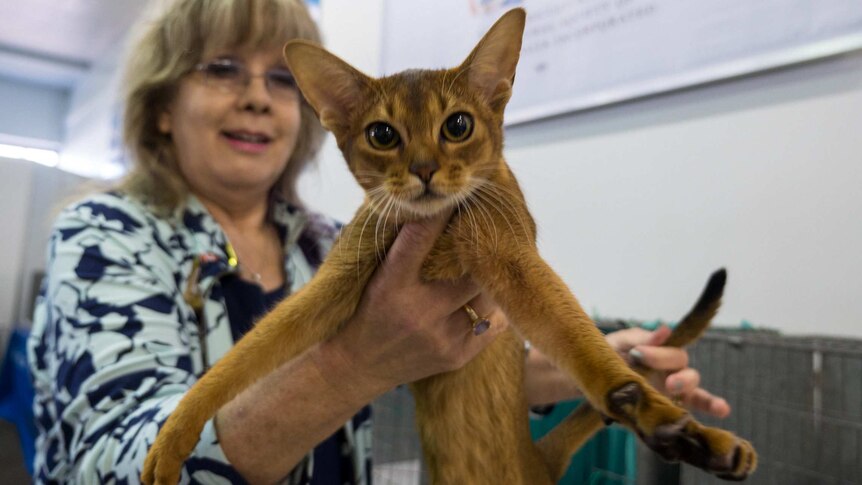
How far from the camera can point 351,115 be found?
0.73 m

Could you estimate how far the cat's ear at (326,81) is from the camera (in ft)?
2.23

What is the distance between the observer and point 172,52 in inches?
48.6

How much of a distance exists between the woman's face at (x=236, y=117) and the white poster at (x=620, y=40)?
0.27 metres

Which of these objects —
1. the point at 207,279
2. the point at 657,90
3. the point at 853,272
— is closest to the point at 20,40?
the point at 207,279

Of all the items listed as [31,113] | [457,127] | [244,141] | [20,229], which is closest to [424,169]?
[457,127]

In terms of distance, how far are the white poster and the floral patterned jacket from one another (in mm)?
610

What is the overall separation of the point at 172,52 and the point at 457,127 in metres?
0.84

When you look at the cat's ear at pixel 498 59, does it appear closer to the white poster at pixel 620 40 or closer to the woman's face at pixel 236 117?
the white poster at pixel 620 40

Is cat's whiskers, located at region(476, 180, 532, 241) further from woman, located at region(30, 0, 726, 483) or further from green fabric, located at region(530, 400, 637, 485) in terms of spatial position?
green fabric, located at region(530, 400, 637, 485)

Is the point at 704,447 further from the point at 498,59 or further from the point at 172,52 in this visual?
the point at 172,52

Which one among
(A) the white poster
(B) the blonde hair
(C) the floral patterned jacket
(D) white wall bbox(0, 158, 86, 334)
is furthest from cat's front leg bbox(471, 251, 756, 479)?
(D) white wall bbox(0, 158, 86, 334)

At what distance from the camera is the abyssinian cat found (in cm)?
62

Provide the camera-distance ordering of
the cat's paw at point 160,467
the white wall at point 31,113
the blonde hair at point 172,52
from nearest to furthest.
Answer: the cat's paw at point 160,467 → the blonde hair at point 172,52 → the white wall at point 31,113

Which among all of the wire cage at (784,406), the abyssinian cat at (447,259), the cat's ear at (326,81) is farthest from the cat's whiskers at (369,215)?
the wire cage at (784,406)
